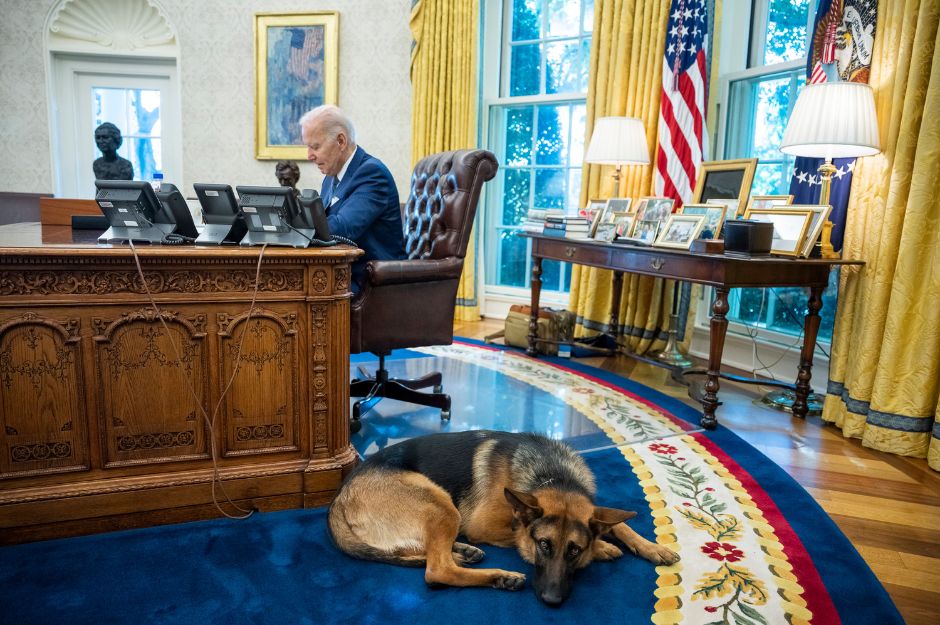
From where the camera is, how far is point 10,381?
188cm

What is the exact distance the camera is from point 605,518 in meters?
1.68

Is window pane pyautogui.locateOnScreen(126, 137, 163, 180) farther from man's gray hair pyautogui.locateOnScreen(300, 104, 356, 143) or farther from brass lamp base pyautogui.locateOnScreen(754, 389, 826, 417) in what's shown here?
brass lamp base pyautogui.locateOnScreen(754, 389, 826, 417)

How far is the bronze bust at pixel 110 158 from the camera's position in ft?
16.7

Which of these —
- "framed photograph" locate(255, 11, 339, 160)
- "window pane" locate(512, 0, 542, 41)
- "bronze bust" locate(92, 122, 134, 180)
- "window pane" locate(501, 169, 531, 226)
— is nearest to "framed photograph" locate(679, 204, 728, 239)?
"window pane" locate(501, 169, 531, 226)

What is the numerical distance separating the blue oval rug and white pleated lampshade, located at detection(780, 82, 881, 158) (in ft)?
5.21

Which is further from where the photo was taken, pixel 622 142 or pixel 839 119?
pixel 622 142

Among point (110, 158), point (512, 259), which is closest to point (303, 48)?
point (110, 158)

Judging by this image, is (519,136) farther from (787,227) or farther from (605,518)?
(605,518)

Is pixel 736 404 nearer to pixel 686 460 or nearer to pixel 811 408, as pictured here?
pixel 811 408

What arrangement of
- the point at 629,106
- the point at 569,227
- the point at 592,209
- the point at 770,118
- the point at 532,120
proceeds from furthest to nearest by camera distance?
1. the point at 532,120
2. the point at 629,106
3. the point at 592,209
4. the point at 569,227
5. the point at 770,118

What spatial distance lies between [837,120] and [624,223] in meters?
1.44

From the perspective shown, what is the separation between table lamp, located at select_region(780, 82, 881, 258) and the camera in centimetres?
294

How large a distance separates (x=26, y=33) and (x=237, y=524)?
247 inches

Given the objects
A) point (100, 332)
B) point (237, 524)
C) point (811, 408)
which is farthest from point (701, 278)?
point (100, 332)
